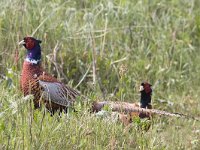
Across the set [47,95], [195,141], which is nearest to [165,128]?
[195,141]

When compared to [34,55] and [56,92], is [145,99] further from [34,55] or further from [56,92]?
[34,55]

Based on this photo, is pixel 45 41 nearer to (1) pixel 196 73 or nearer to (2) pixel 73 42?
(2) pixel 73 42

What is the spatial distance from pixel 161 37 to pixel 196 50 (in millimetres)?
424

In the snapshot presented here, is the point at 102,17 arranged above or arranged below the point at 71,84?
above

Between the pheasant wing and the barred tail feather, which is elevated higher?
the pheasant wing

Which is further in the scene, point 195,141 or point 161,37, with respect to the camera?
point 161,37

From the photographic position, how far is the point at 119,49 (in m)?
7.39

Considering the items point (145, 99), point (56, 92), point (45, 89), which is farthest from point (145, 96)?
point (45, 89)

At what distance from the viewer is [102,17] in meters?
7.62

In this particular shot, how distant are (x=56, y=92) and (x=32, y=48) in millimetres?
484

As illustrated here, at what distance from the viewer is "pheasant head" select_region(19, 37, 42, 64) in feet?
19.9

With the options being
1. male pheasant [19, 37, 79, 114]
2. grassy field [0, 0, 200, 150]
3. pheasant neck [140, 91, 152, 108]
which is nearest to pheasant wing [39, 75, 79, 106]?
male pheasant [19, 37, 79, 114]

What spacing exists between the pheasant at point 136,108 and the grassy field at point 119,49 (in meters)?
0.11

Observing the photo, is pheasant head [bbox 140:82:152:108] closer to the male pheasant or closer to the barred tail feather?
the barred tail feather
